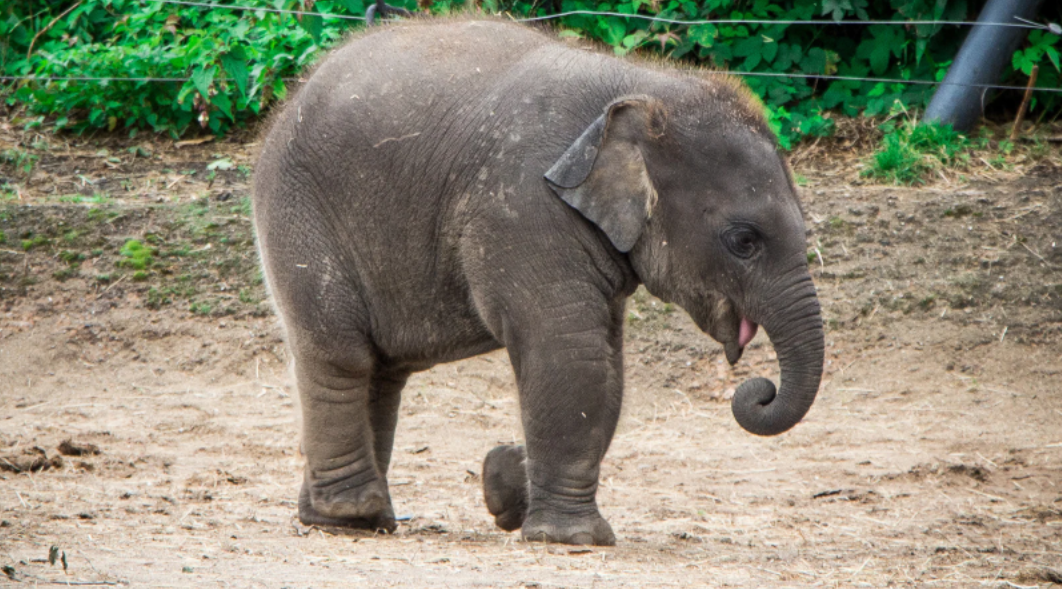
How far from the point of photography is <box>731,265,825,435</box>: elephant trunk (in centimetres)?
479

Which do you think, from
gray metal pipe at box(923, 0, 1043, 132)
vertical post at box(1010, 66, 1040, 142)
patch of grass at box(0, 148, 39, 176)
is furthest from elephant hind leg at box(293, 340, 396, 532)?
vertical post at box(1010, 66, 1040, 142)

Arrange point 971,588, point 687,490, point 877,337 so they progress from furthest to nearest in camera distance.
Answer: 1. point 877,337
2. point 687,490
3. point 971,588

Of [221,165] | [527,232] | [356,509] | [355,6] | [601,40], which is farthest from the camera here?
[221,165]

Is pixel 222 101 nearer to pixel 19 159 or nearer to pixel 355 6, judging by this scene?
pixel 19 159

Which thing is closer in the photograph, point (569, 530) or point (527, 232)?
point (527, 232)

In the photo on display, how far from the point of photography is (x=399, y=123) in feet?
16.8

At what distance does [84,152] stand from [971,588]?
26.3 feet

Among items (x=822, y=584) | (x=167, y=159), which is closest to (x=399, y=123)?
(x=822, y=584)

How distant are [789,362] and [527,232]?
3.41ft

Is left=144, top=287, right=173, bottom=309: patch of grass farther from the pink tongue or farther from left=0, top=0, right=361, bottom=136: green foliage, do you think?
the pink tongue

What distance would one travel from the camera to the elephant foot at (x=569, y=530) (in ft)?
16.2

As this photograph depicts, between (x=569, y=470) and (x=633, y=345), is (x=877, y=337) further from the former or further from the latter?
(x=569, y=470)

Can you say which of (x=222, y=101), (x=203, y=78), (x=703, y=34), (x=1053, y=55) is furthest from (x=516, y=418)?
(x=1053, y=55)

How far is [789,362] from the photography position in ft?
15.8
